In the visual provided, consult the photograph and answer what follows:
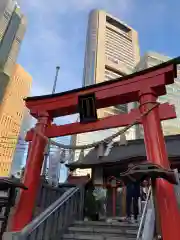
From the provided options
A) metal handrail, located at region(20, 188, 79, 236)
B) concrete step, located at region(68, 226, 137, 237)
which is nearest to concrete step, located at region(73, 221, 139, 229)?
concrete step, located at region(68, 226, 137, 237)

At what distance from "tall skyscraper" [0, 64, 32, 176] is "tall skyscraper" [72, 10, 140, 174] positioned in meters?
13.6

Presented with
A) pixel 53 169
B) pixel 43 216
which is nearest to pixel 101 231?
pixel 43 216

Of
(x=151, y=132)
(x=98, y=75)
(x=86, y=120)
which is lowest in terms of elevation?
(x=151, y=132)

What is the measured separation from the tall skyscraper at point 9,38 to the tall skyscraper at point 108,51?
39.5ft

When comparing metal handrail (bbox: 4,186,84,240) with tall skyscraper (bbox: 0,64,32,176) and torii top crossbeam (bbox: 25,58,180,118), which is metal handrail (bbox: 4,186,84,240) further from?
tall skyscraper (bbox: 0,64,32,176)

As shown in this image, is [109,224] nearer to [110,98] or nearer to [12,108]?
[110,98]

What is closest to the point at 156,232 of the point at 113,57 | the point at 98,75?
the point at 98,75

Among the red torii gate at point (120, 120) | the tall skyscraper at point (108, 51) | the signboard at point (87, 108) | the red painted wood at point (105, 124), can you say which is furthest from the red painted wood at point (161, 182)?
the tall skyscraper at point (108, 51)

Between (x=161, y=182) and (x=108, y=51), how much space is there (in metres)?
38.9

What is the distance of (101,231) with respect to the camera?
5.26m

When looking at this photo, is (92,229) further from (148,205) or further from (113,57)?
(113,57)

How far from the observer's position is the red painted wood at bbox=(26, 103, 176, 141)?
19.6ft

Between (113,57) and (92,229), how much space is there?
3851cm

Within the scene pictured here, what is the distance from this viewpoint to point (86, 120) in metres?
6.88
